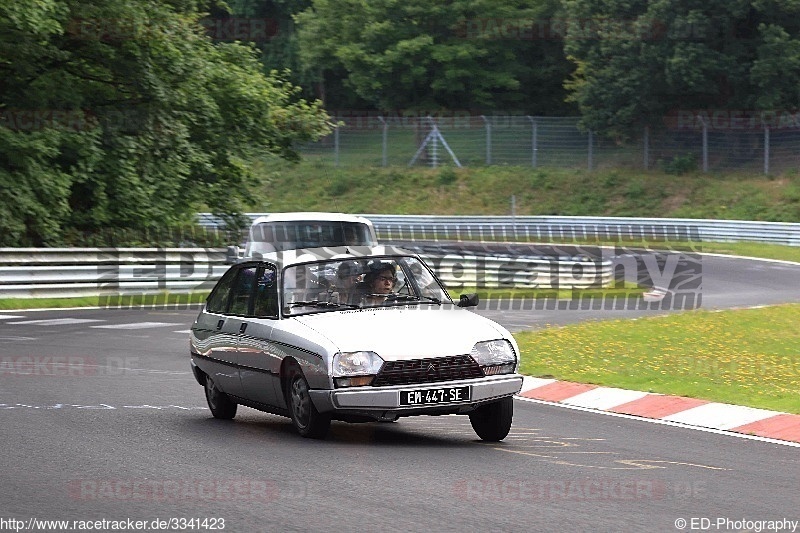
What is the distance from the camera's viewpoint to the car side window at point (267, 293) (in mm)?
11031

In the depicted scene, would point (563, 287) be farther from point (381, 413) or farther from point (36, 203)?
point (381, 413)

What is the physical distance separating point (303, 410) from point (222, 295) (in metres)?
2.33

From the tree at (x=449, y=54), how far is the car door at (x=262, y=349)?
6020 centimetres

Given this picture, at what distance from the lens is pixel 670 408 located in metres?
12.9

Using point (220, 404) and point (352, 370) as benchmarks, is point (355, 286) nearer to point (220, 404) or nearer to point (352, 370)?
point (352, 370)

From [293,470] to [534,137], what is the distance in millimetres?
55502

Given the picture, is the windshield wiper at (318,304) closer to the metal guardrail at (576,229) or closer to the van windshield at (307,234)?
the van windshield at (307,234)

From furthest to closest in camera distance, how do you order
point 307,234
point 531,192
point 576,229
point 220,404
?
point 531,192 → point 576,229 → point 307,234 → point 220,404

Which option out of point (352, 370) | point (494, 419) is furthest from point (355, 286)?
point (494, 419)

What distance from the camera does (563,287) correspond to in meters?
35.0

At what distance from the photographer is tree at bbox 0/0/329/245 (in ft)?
100

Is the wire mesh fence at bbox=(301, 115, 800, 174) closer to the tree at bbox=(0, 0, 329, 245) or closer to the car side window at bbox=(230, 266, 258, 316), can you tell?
the tree at bbox=(0, 0, 329, 245)

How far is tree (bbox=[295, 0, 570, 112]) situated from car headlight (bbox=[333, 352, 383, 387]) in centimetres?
6176

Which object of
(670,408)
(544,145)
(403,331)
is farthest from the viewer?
(544,145)
